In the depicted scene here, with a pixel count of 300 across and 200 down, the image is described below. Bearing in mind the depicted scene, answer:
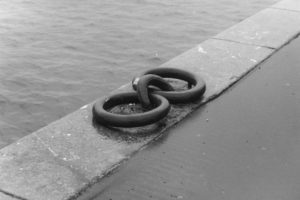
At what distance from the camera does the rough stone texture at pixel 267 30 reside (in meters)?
8.31

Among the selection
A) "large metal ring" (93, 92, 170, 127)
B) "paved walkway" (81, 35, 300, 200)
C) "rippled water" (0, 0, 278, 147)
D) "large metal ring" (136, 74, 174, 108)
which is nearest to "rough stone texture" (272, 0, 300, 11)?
"rippled water" (0, 0, 278, 147)

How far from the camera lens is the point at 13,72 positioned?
894 centimetres

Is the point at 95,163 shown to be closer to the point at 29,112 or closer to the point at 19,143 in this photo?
the point at 19,143

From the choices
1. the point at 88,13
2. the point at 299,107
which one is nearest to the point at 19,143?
the point at 299,107

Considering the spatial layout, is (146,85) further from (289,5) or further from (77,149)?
(289,5)

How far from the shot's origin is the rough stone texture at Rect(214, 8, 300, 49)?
8.31 meters

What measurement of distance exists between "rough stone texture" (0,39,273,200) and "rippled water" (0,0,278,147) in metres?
2.02

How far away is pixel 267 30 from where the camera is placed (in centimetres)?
878

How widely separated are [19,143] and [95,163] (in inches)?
31.7

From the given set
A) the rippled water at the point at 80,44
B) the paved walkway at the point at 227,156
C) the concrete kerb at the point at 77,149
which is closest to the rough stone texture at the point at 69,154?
the concrete kerb at the point at 77,149

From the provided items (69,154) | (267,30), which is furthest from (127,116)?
(267,30)

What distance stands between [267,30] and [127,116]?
4.12m

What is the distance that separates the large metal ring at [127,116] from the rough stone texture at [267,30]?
2.92m

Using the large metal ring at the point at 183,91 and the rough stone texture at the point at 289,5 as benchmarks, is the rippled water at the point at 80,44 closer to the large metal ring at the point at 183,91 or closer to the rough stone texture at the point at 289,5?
the rough stone texture at the point at 289,5
